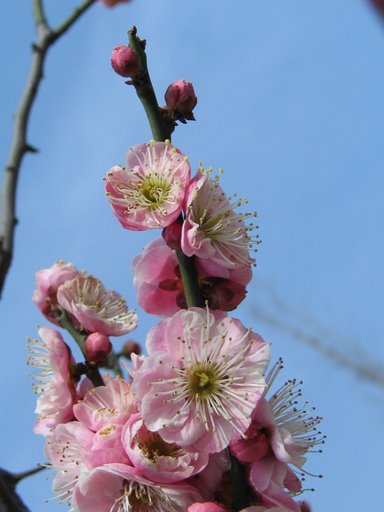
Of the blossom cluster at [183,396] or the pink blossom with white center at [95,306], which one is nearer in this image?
the blossom cluster at [183,396]

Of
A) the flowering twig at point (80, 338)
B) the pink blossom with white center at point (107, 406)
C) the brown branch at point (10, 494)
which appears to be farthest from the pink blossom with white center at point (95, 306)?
the brown branch at point (10, 494)

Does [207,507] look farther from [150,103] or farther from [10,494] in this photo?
[150,103]

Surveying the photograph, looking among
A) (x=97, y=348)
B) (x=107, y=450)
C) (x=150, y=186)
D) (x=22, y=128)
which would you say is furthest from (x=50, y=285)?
(x=107, y=450)

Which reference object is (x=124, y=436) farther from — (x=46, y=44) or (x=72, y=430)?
(x=46, y=44)

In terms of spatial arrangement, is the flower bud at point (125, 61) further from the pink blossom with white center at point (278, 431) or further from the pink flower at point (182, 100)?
the pink blossom with white center at point (278, 431)

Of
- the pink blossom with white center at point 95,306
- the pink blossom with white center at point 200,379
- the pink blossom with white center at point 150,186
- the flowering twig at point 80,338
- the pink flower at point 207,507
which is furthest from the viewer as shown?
the pink blossom with white center at point 95,306

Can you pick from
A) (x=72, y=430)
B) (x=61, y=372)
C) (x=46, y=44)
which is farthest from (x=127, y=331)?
(x=46, y=44)

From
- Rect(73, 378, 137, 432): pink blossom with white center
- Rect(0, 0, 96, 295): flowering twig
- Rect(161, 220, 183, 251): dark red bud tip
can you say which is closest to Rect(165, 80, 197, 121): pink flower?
Rect(161, 220, 183, 251): dark red bud tip

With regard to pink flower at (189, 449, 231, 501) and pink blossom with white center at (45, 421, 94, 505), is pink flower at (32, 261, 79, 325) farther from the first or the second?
pink flower at (189, 449, 231, 501)
